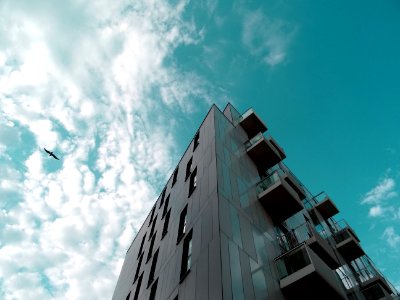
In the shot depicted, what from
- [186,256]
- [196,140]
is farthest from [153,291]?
[196,140]

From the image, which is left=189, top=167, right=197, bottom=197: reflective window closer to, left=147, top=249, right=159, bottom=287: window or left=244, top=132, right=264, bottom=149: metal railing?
left=244, top=132, right=264, bottom=149: metal railing

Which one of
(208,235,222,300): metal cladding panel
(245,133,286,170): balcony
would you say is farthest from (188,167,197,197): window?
(208,235,222,300): metal cladding panel

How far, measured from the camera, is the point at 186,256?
40.7 feet

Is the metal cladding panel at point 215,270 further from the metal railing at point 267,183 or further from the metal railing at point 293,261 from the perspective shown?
the metal railing at point 267,183

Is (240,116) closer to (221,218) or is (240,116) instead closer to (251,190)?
(251,190)

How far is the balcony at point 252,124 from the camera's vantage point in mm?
20625

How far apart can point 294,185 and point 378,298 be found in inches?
312

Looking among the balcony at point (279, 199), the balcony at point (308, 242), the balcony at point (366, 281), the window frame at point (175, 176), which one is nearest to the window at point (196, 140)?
the window frame at point (175, 176)

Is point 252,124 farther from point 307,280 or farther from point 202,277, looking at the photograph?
point 202,277

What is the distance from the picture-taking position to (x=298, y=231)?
15461 millimetres

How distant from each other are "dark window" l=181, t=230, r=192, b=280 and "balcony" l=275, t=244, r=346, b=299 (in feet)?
12.2

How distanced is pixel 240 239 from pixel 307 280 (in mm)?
2725

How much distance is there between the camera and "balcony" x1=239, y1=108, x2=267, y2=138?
20.6 metres

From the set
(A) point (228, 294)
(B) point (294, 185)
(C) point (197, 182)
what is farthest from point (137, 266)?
(A) point (228, 294)
